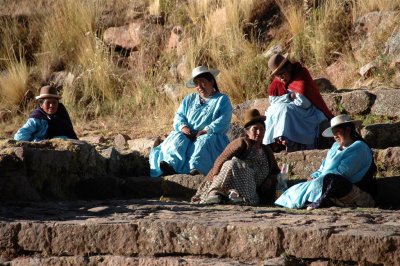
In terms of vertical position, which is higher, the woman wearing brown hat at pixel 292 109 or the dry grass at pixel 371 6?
the dry grass at pixel 371 6

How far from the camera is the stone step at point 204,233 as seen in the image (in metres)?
5.80

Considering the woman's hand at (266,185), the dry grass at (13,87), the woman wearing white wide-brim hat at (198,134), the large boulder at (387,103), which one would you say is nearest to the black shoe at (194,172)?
the woman wearing white wide-brim hat at (198,134)

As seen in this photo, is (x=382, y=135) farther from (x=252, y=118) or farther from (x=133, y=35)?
(x=133, y=35)

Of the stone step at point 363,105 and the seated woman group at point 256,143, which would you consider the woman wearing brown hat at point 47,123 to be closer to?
the seated woman group at point 256,143

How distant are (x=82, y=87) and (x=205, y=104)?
17.1 feet

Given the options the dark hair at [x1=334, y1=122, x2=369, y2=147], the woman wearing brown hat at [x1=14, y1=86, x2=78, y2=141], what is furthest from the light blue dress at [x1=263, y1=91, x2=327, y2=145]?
the woman wearing brown hat at [x1=14, y1=86, x2=78, y2=141]

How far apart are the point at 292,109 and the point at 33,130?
276 cm

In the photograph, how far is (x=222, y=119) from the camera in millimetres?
9914

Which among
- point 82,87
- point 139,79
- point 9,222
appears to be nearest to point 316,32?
point 139,79

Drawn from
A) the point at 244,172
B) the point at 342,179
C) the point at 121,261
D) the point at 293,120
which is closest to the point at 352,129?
the point at 342,179

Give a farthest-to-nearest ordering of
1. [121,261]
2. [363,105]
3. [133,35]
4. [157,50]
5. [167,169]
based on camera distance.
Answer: [133,35] → [157,50] → [363,105] → [167,169] → [121,261]

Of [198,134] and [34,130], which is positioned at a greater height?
[34,130]

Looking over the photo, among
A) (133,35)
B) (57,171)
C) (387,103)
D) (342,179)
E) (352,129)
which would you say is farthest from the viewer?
(133,35)

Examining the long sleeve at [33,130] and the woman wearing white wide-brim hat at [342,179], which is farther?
the long sleeve at [33,130]
